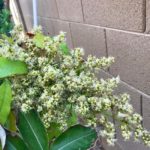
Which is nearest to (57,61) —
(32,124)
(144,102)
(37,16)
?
(32,124)

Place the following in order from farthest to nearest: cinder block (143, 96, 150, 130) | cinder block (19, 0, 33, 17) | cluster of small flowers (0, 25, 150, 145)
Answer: cinder block (19, 0, 33, 17)
cinder block (143, 96, 150, 130)
cluster of small flowers (0, 25, 150, 145)

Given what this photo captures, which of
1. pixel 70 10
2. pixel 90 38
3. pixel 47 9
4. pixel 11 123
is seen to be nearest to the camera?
pixel 11 123

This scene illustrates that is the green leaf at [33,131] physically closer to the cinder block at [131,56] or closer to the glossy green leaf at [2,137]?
the glossy green leaf at [2,137]

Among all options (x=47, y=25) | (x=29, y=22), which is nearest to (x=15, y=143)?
(x=47, y=25)

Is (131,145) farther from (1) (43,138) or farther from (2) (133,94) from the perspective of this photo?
(1) (43,138)

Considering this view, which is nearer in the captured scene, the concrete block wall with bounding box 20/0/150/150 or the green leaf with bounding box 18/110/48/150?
the green leaf with bounding box 18/110/48/150

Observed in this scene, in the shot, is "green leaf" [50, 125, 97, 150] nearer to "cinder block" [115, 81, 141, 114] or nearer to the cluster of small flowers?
the cluster of small flowers

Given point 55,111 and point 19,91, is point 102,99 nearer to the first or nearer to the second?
point 55,111

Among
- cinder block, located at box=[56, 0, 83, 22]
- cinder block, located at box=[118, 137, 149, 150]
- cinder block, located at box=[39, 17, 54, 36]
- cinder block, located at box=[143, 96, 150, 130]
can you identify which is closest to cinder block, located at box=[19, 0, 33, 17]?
cinder block, located at box=[39, 17, 54, 36]
